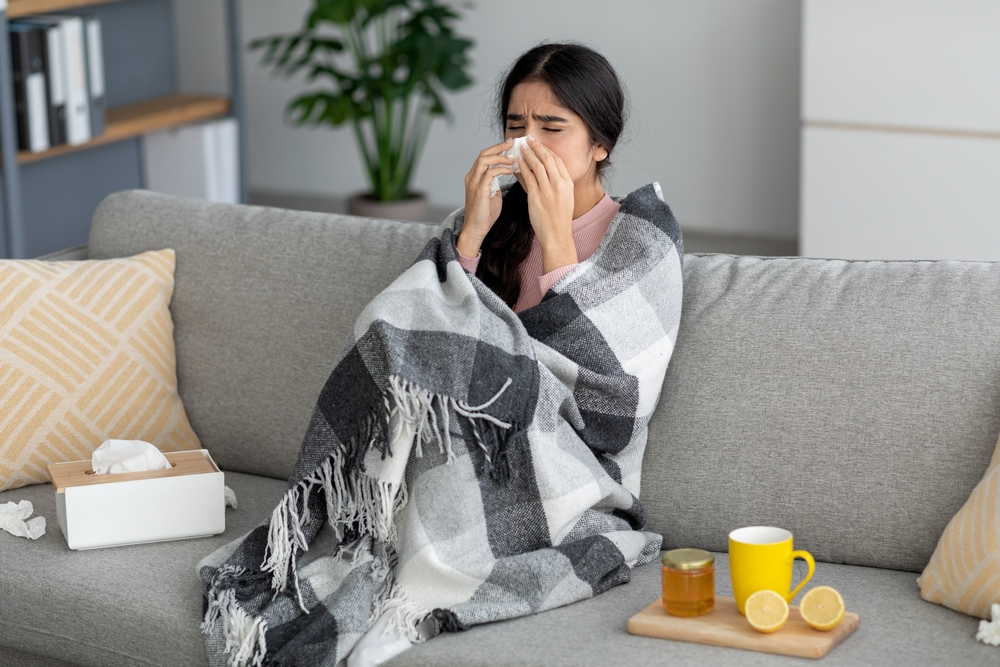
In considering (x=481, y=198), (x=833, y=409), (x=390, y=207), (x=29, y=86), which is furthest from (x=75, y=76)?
(x=833, y=409)

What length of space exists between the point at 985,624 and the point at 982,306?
0.49 meters

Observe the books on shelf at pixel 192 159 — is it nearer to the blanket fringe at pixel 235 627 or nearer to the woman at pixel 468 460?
the woman at pixel 468 460

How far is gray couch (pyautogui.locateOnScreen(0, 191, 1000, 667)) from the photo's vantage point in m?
1.61

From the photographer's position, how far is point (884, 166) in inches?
154

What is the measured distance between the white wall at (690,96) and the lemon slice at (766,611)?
119 inches

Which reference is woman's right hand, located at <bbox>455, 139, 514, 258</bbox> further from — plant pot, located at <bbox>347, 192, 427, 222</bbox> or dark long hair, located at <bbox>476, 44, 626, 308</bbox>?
plant pot, located at <bbox>347, 192, 427, 222</bbox>

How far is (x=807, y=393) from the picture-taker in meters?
1.80

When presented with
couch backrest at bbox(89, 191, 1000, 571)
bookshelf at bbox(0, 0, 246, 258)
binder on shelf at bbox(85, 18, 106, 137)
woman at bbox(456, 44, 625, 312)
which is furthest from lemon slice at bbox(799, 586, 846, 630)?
binder on shelf at bbox(85, 18, 106, 137)

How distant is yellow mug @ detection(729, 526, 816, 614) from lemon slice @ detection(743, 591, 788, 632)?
0.03 m

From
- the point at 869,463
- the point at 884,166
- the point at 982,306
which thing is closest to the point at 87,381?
the point at 869,463

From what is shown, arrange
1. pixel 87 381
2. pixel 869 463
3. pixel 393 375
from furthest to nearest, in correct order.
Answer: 1. pixel 87 381
2. pixel 869 463
3. pixel 393 375

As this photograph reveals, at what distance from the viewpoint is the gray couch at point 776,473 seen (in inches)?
63.3

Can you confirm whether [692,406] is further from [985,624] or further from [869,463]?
[985,624]

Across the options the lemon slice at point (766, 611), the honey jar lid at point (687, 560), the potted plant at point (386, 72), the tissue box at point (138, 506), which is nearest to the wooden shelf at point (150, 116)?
the potted plant at point (386, 72)
